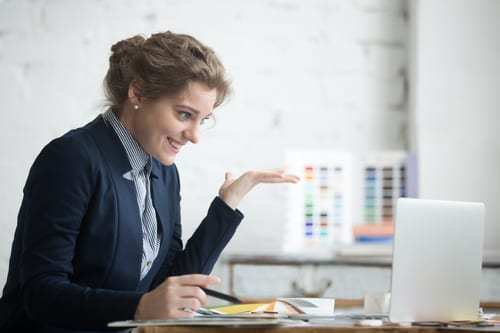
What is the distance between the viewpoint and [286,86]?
2564 millimetres

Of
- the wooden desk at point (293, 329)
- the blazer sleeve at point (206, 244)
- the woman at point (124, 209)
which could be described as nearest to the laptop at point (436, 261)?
the wooden desk at point (293, 329)

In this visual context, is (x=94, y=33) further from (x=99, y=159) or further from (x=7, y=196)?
(x=99, y=159)

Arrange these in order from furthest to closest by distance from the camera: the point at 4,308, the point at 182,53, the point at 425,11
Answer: the point at 425,11 < the point at 182,53 < the point at 4,308

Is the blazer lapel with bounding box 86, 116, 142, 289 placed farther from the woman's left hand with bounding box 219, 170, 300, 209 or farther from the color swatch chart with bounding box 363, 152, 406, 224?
the color swatch chart with bounding box 363, 152, 406, 224

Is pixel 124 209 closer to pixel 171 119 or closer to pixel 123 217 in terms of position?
pixel 123 217

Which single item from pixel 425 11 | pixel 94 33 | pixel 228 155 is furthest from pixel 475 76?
pixel 94 33

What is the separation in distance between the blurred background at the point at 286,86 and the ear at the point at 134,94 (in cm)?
95

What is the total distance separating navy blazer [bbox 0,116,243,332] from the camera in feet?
4.06

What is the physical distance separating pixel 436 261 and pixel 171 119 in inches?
21.5

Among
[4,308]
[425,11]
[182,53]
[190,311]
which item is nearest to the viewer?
[190,311]

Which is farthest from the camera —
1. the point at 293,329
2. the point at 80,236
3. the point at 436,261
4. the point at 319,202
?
the point at 319,202

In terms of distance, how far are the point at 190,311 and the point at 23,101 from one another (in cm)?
152

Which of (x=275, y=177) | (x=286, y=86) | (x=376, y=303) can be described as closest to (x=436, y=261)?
(x=376, y=303)

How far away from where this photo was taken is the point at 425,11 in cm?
247
